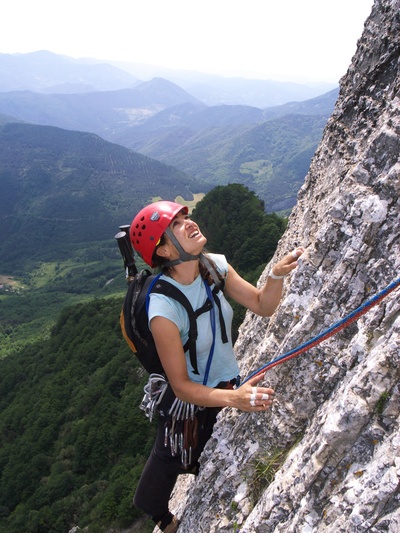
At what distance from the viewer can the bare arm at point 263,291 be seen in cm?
512

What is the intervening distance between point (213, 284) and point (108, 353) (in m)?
63.7

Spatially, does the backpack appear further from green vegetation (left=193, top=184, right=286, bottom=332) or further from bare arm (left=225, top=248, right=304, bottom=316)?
green vegetation (left=193, top=184, right=286, bottom=332)

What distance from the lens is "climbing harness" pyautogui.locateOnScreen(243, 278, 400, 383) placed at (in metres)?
3.41

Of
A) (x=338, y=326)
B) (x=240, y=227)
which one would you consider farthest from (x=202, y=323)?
(x=240, y=227)

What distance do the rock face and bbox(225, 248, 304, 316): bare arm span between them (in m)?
0.21

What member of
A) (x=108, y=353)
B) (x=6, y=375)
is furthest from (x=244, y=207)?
(x=6, y=375)

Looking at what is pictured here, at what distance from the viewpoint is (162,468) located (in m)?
5.63

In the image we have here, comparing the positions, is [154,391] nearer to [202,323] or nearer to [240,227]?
[202,323]

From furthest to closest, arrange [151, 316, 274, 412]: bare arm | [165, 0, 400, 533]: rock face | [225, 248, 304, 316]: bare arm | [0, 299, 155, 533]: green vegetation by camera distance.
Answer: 1. [0, 299, 155, 533]: green vegetation
2. [225, 248, 304, 316]: bare arm
3. [151, 316, 274, 412]: bare arm
4. [165, 0, 400, 533]: rock face

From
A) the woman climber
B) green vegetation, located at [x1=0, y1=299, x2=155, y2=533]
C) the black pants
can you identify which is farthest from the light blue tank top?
green vegetation, located at [x1=0, y1=299, x2=155, y2=533]

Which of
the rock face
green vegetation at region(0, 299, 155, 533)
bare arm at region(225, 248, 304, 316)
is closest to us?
the rock face

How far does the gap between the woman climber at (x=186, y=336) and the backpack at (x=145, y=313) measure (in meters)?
0.07

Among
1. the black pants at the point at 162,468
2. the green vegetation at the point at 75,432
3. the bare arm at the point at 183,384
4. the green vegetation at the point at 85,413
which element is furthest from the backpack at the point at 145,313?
the green vegetation at the point at 75,432

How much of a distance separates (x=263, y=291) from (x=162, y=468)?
115 inches
